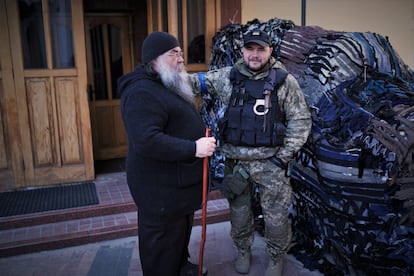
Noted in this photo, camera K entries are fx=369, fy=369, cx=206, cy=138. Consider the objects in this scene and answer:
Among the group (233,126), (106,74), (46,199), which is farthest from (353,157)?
(106,74)

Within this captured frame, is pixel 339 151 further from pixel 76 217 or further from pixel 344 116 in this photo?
pixel 76 217

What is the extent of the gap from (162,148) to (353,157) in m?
1.40

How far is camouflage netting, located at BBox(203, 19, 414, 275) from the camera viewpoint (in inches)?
96.1

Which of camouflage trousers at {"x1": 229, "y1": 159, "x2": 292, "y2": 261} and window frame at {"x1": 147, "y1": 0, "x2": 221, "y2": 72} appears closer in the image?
camouflage trousers at {"x1": 229, "y1": 159, "x2": 292, "y2": 261}

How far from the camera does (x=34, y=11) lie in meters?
4.24

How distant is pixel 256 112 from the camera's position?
270cm

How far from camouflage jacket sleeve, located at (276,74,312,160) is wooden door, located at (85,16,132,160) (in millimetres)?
3770

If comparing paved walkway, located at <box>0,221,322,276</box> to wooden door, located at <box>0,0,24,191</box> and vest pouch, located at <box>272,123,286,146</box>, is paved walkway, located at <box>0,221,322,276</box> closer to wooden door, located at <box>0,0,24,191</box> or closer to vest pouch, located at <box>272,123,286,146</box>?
vest pouch, located at <box>272,123,286,146</box>

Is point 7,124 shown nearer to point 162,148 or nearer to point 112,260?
point 112,260

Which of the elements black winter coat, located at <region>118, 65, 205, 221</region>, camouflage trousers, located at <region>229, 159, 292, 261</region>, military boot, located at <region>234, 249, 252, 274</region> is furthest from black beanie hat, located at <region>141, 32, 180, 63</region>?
military boot, located at <region>234, 249, 252, 274</region>

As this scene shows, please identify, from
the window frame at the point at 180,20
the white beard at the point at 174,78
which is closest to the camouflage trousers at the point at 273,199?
the white beard at the point at 174,78

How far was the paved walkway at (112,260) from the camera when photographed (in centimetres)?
315

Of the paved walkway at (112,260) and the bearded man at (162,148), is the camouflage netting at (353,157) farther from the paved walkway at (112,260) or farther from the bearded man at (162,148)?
the bearded man at (162,148)

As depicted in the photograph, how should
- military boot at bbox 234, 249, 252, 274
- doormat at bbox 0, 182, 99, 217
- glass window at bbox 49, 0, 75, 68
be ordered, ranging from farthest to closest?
glass window at bbox 49, 0, 75, 68 → doormat at bbox 0, 182, 99, 217 → military boot at bbox 234, 249, 252, 274
